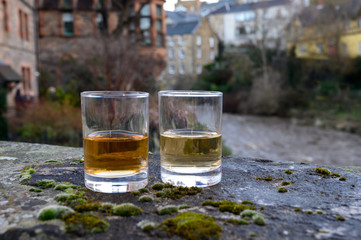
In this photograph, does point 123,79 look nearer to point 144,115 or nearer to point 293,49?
point 144,115

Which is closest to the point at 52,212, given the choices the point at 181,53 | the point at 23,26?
the point at 23,26

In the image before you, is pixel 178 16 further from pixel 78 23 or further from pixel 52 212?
pixel 52 212

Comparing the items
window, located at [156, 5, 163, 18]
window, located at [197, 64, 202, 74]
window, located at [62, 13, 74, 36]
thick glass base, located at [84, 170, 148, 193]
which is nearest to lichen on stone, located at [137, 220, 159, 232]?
thick glass base, located at [84, 170, 148, 193]

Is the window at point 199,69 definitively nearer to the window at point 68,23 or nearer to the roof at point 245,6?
the roof at point 245,6

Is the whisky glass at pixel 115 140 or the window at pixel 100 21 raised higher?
the window at pixel 100 21

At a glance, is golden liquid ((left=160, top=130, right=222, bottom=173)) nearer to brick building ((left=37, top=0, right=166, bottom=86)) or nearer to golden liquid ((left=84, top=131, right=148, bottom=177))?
golden liquid ((left=84, top=131, right=148, bottom=177))

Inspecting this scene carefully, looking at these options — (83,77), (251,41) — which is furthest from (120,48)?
(251,41)

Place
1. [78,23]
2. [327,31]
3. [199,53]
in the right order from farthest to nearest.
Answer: [199,53], [327,31], [78,23]

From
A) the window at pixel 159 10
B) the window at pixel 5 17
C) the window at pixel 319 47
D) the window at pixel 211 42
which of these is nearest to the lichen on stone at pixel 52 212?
the window at pixel 5 17
